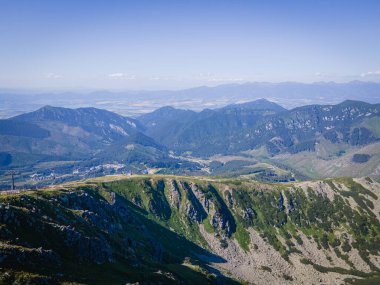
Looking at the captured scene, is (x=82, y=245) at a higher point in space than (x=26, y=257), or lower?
lower

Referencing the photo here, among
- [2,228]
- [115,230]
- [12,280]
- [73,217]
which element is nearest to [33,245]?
[2,228]

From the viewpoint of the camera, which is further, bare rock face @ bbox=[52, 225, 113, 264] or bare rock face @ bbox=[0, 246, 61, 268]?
bare rock face @ bbox=[52, 225, 113, 264]

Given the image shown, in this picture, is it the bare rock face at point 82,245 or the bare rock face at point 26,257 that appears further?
the bare rock face at point 82,245

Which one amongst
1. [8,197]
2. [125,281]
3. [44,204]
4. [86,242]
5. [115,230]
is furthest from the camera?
[115,230]

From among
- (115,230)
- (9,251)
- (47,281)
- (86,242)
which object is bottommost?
(115,230)

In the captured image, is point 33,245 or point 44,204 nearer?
point 33,245

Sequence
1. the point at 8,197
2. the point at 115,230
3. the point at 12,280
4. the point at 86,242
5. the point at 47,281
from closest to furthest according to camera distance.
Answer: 1. the point at 12,280
2. the point at 47,281
3. the point at 86,242
4. the point at 8,197
5. the point at 115,230

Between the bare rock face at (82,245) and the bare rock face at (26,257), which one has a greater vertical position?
the bare rock face at (26,257)

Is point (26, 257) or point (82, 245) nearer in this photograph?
point (26, 257)

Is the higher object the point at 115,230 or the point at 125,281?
the point at 125,281

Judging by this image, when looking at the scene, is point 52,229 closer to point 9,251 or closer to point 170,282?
point 9,251

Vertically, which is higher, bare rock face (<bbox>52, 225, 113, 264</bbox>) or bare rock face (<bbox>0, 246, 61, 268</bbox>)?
bare rock face (<bbox>0, 246, 61, 268</bbox>)
